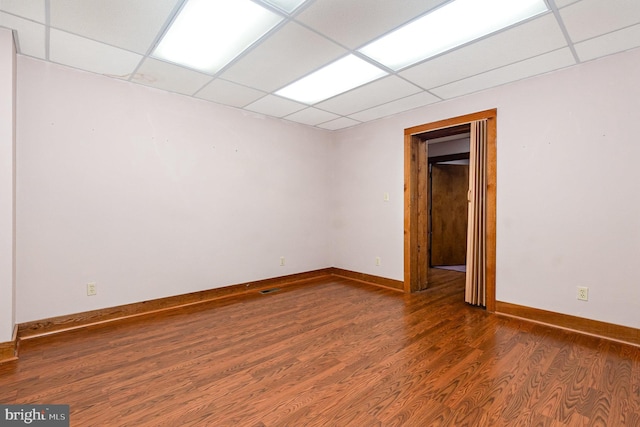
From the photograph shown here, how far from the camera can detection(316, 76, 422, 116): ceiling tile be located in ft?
10.5

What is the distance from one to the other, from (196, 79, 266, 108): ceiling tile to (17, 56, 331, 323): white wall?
0.19 meters

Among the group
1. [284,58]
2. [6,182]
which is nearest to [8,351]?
[6,182]

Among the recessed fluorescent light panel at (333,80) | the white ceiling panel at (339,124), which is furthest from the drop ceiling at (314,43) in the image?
the white ceiling panel at (339,124)

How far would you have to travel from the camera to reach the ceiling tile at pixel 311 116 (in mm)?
4130

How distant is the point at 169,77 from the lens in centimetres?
302

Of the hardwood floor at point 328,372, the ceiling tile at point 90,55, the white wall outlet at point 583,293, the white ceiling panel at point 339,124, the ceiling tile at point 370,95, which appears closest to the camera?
the hardwood floor at point 328,372

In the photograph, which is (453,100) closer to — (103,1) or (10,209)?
(103,1)

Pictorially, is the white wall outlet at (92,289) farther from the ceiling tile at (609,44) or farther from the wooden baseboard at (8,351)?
the ceiling tile at (609,44)

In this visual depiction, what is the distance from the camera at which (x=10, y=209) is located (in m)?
2.27

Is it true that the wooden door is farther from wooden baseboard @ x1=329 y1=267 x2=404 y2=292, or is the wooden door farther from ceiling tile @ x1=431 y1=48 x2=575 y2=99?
ceiling tile @ x1=431 y1=48 x2=575 y2=99

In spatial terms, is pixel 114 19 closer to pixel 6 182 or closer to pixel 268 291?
pixel 6 182

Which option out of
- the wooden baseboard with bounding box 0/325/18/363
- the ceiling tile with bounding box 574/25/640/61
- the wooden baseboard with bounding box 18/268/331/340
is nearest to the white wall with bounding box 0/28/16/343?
the wooden baseboard with bounding box 0/325/18/363

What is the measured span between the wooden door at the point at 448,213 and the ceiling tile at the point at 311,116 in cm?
275

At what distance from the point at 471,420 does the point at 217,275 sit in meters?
3.14
